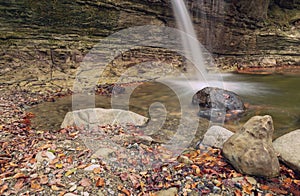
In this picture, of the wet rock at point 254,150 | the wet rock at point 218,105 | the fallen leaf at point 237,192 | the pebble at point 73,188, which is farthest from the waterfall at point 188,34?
the pebble at point 73,188

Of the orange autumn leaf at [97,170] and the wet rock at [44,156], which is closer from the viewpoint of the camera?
the orange autumn leaf at [97,170]

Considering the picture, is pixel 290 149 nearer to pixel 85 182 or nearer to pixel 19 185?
pixel 85 182

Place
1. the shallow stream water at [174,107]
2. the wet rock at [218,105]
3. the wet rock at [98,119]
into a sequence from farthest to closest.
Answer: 1. the wet rock at [218,105]
2. the shallow stream water at [174,107]
3. the wet rock at [98,119]

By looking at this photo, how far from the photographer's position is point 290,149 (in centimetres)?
277

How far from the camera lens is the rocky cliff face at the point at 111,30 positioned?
7070 millimetres

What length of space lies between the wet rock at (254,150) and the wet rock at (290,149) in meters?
0.22

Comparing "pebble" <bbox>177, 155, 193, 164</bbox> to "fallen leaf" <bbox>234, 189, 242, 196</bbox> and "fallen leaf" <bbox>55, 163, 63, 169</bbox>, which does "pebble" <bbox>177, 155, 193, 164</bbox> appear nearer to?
"fallen leaf" <bbox>234, 189, 242, 196</bbox>

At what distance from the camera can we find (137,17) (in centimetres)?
967

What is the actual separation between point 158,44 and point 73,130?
24.8 feet

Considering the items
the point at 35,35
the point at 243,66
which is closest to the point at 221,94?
the point at 35,35

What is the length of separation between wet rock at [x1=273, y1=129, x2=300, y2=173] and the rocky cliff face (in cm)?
688

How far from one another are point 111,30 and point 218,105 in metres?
6.15

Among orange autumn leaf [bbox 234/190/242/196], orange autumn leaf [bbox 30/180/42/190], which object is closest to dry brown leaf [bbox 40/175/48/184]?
orange autumn leaf [bbox 30/180/42/190]

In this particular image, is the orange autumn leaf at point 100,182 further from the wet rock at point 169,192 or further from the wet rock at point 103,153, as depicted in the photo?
the wet rock at point 169,192
